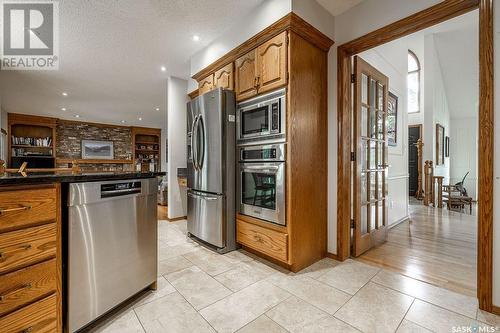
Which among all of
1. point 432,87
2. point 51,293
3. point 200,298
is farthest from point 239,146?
point 432,87

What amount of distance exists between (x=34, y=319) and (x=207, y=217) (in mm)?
1655

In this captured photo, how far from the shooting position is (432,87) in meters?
5.71

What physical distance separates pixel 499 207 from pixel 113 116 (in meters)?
9.05

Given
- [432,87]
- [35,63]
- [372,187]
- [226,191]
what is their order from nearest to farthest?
1. [226,191]
2. [372,187]
3. [35,63]
4. [432,87]

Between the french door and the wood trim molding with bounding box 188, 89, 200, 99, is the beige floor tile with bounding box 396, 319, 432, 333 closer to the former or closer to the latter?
the french door

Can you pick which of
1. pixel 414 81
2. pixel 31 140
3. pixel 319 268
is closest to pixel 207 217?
pixel 319 268

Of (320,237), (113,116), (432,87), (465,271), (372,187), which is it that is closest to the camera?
(465,271)

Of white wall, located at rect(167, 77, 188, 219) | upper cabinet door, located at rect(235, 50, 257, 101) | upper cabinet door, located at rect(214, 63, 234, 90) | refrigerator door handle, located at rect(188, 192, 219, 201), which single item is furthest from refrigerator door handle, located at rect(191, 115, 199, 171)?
white wall, located at rect(167, 77, 188, 219)

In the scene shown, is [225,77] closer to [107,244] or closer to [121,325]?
[107,244]

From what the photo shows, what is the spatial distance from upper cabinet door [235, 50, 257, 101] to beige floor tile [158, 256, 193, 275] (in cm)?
187

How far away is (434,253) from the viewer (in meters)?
2.49

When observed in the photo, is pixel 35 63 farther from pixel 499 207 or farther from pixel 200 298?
pixel 499 207

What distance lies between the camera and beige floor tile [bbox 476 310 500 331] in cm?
139

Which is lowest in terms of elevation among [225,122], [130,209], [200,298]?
[200,298]
